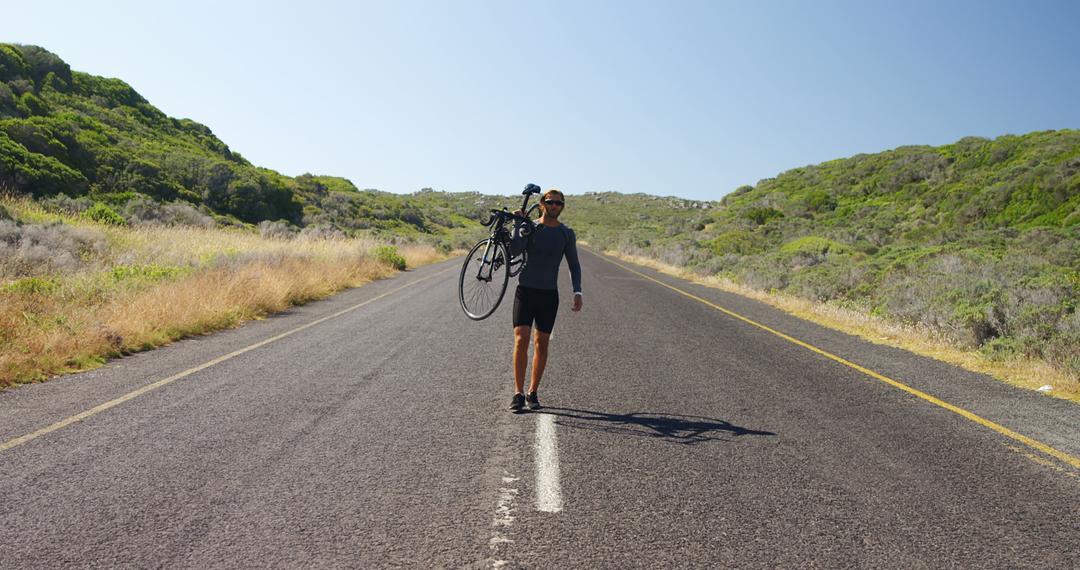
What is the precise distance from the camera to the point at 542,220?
6.23m

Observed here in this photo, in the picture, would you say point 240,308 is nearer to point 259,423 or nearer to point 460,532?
point 259,423

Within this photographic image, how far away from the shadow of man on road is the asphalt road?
0.03 m

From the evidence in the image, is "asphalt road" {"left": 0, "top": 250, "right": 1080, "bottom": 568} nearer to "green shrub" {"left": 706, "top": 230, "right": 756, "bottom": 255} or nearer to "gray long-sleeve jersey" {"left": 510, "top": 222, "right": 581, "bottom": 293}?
"gray long-sleeve jersey" {"left": 510, "top": 222, "right": 581, "bottom": 293}

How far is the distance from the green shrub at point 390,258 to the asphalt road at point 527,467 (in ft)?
64.3

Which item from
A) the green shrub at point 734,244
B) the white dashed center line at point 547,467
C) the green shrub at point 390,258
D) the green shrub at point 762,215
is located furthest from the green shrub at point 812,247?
the white dashed center line at point 547,467

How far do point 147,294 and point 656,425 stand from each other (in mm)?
9887

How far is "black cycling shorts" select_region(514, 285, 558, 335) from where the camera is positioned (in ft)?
20.7

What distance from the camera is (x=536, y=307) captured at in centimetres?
632

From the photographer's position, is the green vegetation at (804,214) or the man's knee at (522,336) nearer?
the man's knee at (522,336)

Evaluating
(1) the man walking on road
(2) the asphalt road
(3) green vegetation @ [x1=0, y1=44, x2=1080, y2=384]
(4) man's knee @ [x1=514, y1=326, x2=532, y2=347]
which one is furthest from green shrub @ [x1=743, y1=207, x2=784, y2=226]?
(4) man's knee @ [x1=514, y1=326, x2=532, y2=347]

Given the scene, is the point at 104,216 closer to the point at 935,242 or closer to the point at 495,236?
the point at 495,236

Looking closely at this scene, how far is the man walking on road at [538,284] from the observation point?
20.3 feet

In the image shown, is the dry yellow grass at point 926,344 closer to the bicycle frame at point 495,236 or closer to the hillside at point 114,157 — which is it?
the bicycle frame at point 495,236

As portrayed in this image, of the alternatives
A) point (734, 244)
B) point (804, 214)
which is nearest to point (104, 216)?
point (734, 244)
